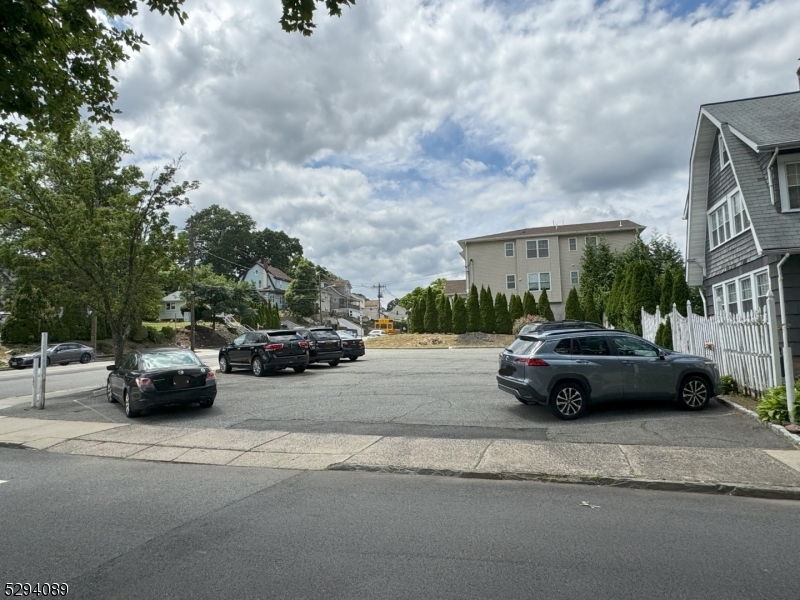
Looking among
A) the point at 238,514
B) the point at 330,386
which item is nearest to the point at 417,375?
the point at 330,386

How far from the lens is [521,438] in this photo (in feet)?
28.7

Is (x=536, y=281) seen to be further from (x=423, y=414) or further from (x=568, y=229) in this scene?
(x=423, y=414)

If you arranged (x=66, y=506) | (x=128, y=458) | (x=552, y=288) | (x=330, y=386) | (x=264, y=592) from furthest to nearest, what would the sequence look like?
(x=552, y=288) → (x=330, y=386) → (x=128, y=458) → (x=66, y=506) → (x=264, y=592)

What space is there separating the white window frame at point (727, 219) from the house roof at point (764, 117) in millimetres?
1718

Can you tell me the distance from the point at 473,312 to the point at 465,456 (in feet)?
118

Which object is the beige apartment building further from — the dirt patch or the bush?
the bush

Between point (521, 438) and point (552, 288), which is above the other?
point (552, 288)

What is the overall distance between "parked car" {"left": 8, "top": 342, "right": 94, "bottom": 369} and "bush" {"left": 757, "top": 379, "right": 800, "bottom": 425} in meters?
35.9

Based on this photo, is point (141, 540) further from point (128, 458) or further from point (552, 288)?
point (552, 288)

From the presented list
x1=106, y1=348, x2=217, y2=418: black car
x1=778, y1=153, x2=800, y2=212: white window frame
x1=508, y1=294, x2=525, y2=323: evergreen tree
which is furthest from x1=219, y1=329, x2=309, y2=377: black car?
x1=508, y1=294, x2=525, y2=323: evergreen tree

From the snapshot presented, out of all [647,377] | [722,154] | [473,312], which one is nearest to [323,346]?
[647,377]

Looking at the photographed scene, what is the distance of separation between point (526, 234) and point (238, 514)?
4325 centimetres

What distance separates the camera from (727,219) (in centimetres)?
1886

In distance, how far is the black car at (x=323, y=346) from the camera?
22.5m
